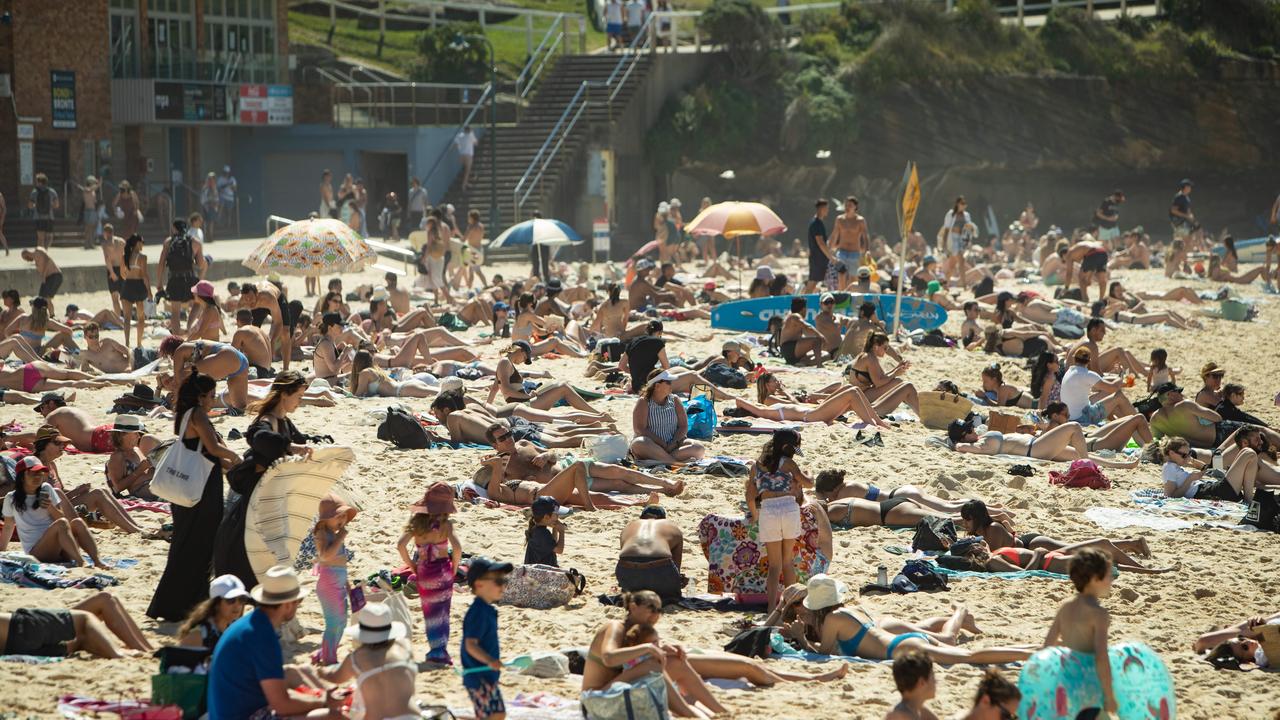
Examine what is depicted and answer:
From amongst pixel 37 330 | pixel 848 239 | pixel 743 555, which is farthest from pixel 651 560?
pixel 848 239

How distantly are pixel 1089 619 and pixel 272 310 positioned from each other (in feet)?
31.2

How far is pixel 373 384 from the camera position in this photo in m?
12.4

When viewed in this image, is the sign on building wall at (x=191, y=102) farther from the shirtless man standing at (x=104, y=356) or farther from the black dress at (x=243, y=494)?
the black dress at (x=243, y=494)

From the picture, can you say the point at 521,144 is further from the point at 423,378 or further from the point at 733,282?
the point at 423,378

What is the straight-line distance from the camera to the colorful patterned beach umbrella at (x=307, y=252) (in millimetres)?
14195

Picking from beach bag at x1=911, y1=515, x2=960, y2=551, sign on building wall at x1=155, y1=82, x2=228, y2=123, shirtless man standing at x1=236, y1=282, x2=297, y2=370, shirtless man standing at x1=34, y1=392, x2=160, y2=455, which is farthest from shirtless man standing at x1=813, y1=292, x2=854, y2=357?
sign on building wall at x1=155, y1=82, x2=228, y2=123

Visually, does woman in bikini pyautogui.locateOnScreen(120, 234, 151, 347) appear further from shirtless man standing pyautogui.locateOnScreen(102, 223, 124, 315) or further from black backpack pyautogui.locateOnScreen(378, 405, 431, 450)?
black backpack pyautogui.locateOnScreen(378, 405, 431, 450)

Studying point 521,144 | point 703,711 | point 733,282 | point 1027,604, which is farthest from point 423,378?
point 521,144

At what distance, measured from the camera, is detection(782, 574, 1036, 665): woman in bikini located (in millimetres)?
6340

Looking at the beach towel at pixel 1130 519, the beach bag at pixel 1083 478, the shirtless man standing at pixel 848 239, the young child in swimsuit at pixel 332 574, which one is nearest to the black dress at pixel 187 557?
the young child in swimsuit at pixel 332 574

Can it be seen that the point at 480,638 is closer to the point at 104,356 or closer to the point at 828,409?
the point at 828,409

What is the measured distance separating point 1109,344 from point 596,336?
5986mm

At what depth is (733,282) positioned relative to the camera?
23094 millimetres

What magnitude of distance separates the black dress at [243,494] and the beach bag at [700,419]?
16.0ft
